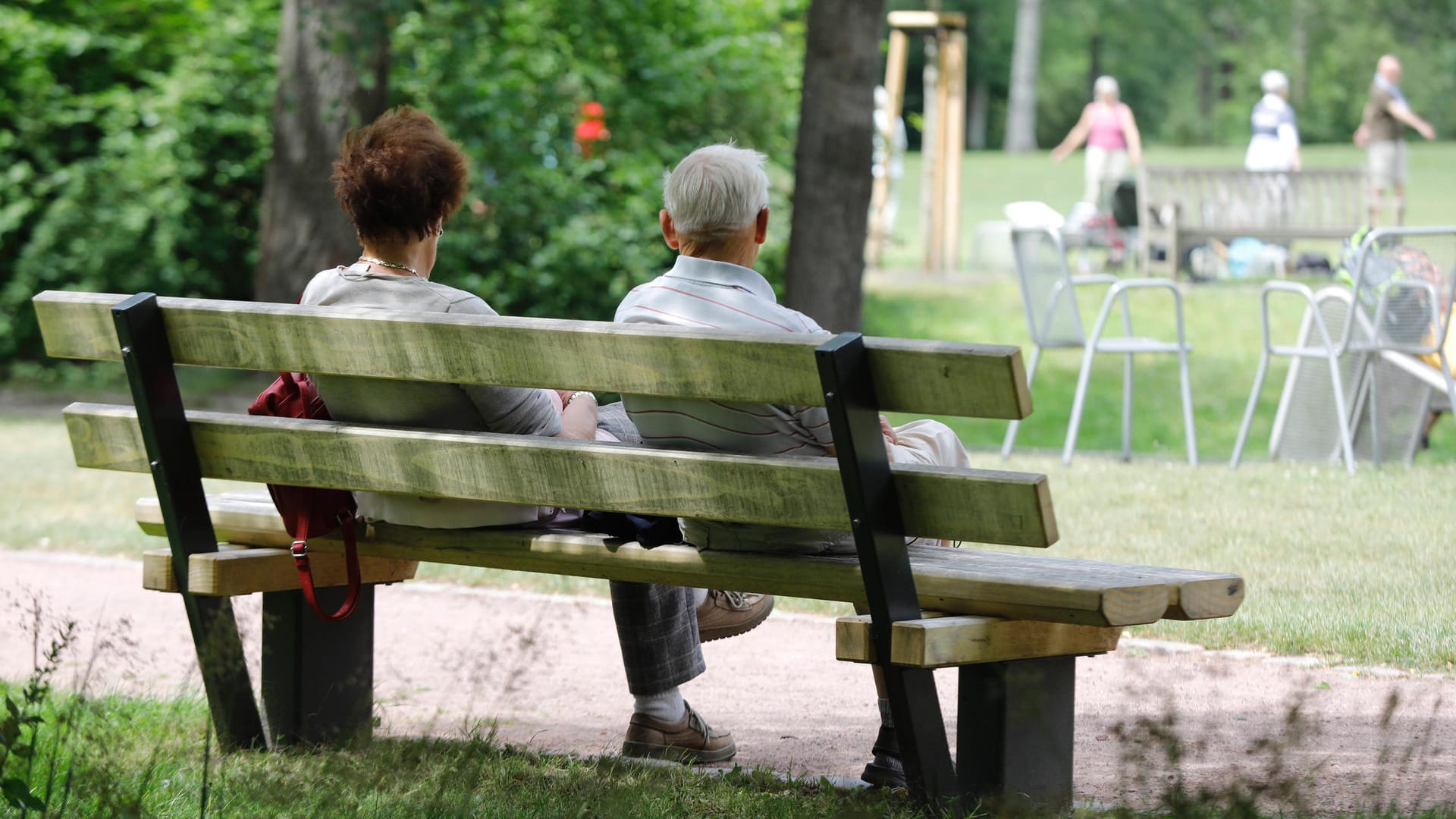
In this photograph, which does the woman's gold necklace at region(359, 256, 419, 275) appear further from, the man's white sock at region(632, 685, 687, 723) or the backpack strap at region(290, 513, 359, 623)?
the man's white sock at region(632, 685, 687, 723)

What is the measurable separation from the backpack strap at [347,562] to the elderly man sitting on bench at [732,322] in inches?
28.1

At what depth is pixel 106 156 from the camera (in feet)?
44.0

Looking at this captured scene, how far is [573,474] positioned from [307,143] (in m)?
9.66

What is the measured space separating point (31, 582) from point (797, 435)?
412 centimetres

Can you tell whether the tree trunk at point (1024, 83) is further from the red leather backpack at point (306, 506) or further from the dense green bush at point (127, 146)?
the red leather backpack at point (306, 506)

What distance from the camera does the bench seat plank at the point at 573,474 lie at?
114 inches

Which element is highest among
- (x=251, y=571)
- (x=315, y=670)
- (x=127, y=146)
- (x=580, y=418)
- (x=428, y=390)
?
(x=428, y=390)

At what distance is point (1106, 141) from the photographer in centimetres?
2372

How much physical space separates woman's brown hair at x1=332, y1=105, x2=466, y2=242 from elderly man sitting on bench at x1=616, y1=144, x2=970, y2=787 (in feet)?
1.66

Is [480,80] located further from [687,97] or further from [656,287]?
[656,287]

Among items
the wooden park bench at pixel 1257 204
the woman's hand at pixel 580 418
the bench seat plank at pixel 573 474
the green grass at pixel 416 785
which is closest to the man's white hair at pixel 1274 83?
the wooden park bench at pixel 1257 204

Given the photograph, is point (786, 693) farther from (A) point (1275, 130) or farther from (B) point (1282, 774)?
(A) point (1275, 130)

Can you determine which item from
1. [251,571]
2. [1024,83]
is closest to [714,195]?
[251,571]

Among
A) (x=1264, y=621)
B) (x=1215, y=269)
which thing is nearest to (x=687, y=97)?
(x=1215, y=269)
